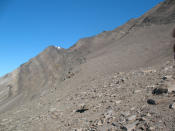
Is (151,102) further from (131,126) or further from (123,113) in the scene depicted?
(131,126)

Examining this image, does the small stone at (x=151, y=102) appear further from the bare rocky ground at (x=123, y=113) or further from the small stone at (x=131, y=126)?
the small stone at (x=131, y=126)

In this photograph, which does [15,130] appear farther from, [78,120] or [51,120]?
[78,120]

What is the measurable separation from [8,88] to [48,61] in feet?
23.9

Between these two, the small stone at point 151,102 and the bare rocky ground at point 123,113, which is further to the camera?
the small stone at point 151,102

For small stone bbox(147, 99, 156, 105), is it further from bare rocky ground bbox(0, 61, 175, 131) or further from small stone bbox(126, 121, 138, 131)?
small stone bbox(126, 121, 138, 131)

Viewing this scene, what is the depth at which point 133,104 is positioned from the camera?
5719mm

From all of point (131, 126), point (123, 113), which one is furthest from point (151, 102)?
point (131, 126)

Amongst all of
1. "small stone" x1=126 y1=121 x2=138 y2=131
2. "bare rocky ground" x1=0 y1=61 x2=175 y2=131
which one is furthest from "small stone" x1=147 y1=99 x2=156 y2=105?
"small stone" x1=126 y1=121 x2=138 y2=131

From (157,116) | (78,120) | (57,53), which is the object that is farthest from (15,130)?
(57,53)

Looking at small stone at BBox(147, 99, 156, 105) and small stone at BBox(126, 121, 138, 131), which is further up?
small stone at BBox(147, 99, 156, 105)

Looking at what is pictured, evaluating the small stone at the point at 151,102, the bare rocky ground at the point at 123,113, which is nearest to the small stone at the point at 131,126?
the bare rocky ground at the point at 123,113

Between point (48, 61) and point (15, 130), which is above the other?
point (48, 61)

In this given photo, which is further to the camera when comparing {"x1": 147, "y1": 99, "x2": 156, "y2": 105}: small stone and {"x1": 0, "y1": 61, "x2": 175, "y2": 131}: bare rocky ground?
{"x1": 147, "y1": 99, "x2": 156, "y2": 105}: small stone

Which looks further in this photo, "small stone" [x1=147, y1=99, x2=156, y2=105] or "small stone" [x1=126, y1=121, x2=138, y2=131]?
"small stone" [x1=147, y1=99, x2=156, y2=105]
